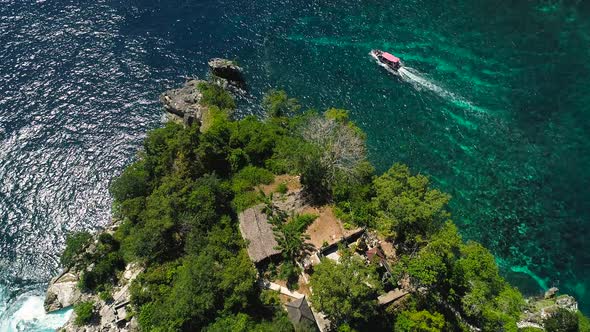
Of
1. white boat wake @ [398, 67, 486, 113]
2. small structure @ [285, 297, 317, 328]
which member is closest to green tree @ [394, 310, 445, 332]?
small structure @ [285, 297, 317, 328]

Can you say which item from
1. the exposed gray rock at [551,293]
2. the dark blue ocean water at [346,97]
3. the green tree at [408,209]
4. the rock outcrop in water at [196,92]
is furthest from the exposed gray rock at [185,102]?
the exposed gray rock at [551,293]

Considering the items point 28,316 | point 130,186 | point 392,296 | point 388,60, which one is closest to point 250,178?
point 130,186

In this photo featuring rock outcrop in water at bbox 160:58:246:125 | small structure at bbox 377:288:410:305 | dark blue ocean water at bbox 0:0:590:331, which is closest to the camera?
small structure at bbox 377:288:410:305

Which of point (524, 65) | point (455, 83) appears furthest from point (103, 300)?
point (524, 65)

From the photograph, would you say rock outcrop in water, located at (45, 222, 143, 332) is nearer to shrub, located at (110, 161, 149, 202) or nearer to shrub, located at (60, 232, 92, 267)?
shrub, located at (60, 232, 92, 267)

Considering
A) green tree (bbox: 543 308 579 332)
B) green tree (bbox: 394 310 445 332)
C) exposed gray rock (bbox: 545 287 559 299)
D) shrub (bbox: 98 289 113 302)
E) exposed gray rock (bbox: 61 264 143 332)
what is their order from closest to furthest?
green tree (bbox: 394 310 445 332), green tree (bbox: 543 308 579 332), exposed gray rock (bbox: 61 264 143 332), shrub (bbox: 98 289 113 302), exposed gray rock (bbox: 545 287 559 299)

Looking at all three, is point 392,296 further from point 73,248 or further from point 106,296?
point 73,248

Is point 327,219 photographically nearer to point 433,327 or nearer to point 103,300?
point 433,327
